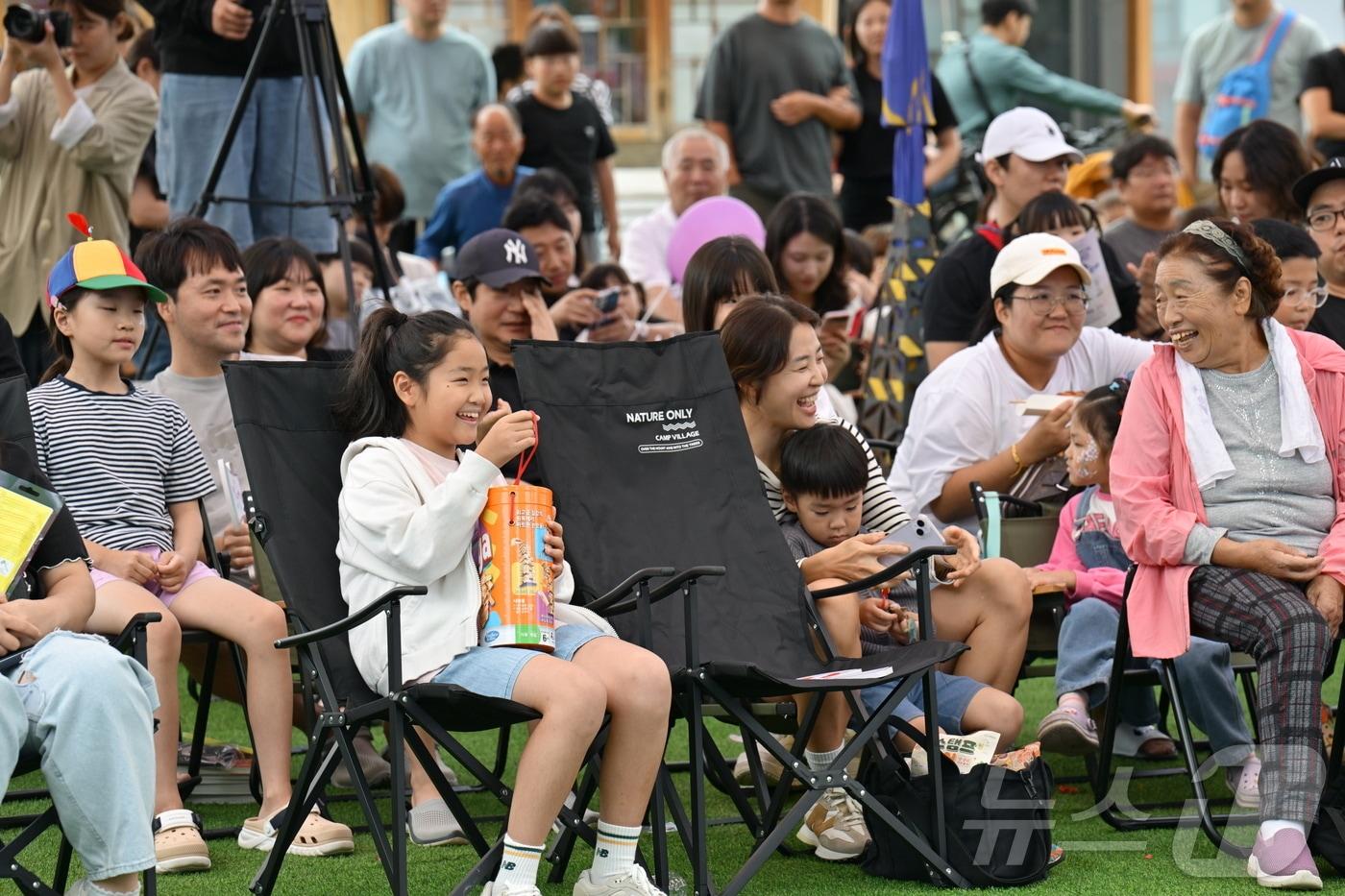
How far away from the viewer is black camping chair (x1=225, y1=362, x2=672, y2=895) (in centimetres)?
353

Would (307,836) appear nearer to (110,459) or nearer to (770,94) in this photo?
(110,459)

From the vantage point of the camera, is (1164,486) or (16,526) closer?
(16,526)

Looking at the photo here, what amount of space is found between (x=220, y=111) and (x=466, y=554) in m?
3.10

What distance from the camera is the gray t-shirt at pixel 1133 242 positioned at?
6.86m

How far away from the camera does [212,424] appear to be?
499cm

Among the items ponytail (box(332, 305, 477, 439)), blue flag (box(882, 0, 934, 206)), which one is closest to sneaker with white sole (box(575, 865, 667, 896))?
ponytail (box(332, 305, 477, 439))

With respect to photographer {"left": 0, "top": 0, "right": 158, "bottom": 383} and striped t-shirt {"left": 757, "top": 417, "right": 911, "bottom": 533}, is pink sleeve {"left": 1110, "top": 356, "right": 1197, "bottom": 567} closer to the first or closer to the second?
striped t-shirt {"left": 757, "top": 417, "right": 911, "bottom": 533}

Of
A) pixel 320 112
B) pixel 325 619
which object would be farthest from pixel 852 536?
pixel 320 112

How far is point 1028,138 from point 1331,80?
2335mm

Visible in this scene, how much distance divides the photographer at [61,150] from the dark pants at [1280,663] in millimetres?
3896

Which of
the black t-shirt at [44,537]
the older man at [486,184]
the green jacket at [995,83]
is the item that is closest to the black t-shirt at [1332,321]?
the black t-shirt at [44,537]

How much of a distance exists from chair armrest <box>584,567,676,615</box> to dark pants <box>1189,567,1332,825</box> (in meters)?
1.29

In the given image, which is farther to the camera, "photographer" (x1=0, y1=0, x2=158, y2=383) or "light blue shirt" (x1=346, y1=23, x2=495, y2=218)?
"light blue shirt" (x1=346, y1=23, x2=495, y2=218)

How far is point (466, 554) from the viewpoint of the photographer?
3785 millimetres
